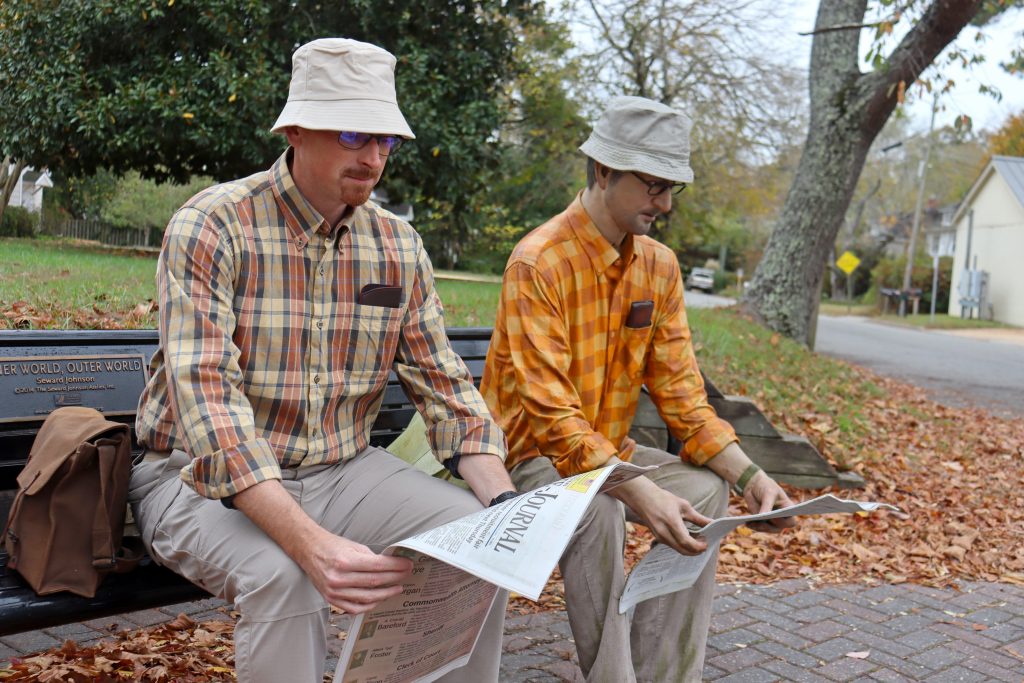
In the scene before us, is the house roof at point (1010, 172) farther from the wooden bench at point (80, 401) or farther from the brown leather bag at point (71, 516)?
the brown leather bag at point (71, 516)

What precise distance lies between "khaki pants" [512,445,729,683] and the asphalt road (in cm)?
1031

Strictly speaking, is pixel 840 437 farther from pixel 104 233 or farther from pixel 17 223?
pixel 17 223

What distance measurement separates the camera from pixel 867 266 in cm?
6081

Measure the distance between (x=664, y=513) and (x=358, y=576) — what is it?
0.99m

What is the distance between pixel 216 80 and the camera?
27.9ft

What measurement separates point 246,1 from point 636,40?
13.5 metres

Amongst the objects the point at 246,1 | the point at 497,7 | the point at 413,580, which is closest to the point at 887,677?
the point at 413,580

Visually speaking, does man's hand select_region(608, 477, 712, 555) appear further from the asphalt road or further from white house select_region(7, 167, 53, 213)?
the asphalt road

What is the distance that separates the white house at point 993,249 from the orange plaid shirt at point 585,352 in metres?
39.5

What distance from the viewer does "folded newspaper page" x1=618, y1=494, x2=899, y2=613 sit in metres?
2.77

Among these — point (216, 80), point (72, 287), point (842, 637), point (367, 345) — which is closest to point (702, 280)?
point (216, 80)

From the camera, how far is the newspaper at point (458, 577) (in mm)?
2039

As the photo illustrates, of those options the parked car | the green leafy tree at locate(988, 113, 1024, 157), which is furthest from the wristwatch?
the parked car

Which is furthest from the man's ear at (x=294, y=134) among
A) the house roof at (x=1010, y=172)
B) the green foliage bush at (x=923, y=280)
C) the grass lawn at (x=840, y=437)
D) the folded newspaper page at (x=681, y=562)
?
the green foliage bush at (x=923, y=280)
